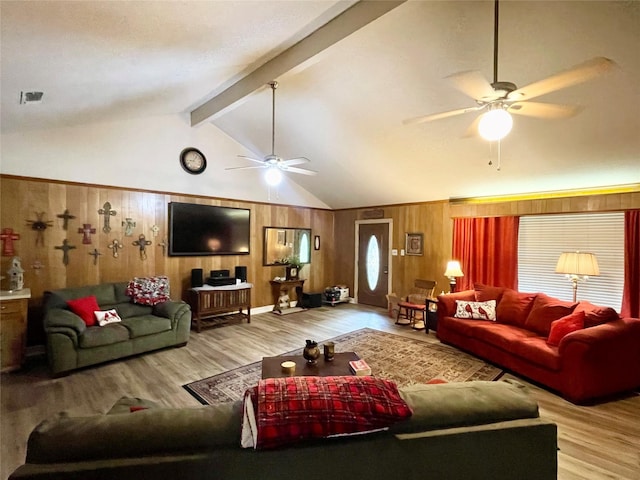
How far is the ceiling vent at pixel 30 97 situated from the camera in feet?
8.51

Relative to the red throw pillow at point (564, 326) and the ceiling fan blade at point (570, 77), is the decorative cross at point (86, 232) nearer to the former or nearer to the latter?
the ceiling fan blade at point (570, 77)

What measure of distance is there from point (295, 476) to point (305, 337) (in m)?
3.88

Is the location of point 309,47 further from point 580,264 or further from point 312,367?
point 580,264

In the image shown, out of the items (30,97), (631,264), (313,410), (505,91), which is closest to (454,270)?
(631,264)

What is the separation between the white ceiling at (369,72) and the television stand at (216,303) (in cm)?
287

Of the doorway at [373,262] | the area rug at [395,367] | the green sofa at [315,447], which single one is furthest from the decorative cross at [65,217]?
the doorway at [373,262]

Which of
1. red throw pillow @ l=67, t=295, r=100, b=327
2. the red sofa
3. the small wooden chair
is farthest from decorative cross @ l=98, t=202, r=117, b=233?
the red sofa

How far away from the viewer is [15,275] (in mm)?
3705

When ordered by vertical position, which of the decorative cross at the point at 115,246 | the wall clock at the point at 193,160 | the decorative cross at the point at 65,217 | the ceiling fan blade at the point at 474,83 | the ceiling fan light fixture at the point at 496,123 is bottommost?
the decorative cross at the point at 115,246

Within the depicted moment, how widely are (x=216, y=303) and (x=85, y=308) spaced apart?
6.19 feet

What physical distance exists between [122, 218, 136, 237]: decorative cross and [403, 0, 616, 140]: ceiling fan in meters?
4.80

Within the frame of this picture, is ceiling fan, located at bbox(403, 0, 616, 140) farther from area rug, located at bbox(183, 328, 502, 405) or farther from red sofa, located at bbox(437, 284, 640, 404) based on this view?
area rug, located at bbox(183, 328, 502, 405)

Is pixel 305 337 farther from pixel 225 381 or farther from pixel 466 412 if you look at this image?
pixel 466 412

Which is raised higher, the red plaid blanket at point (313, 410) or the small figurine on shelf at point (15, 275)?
the small figurine on shelf at point (15, 275)
